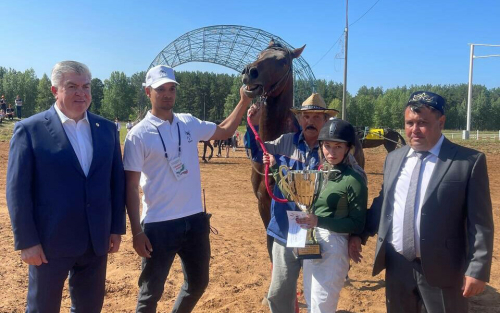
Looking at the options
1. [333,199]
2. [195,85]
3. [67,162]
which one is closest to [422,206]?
[333,199]

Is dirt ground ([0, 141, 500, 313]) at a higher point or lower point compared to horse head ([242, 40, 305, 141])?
lower

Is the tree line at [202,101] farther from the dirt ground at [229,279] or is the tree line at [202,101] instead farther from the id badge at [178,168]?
the id badge at [178,168]

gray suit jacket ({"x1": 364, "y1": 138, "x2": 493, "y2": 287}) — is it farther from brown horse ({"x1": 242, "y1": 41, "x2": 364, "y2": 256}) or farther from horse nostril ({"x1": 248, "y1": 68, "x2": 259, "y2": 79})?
horse nostril ({"x1": 248, "y1": 68, "x2": 259, "y2": 79})

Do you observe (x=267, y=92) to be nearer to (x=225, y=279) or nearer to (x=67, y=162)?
(x=67, y=162)

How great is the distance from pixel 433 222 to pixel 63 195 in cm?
215

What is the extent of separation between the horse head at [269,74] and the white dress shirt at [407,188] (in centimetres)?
146

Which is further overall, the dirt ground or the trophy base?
the dirt ground

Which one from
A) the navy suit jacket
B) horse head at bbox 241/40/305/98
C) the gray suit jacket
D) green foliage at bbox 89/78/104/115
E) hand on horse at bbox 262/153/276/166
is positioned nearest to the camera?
the gray suit jacket

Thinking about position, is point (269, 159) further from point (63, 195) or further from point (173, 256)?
point (63, 195)

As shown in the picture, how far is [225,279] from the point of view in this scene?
4.55 meters

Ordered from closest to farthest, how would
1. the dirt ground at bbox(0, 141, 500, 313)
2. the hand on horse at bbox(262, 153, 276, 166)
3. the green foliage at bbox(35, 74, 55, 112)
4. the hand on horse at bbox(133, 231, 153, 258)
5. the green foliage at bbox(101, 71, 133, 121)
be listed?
the hand on horse at bbox(133, 231, 153, 258) → the hand on horse at bbox(262, 153, 276, 166) → the dirt ground at bbox(0, 141, 500, 313) → the green foliage at bbox(35, 74, 55, 112) → the green foliage at bbox(101, 71, 133, 121)

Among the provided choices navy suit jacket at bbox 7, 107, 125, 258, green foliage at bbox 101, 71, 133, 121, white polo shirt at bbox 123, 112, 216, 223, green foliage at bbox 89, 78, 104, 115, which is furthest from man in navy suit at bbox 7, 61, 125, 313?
green foliage at bbox 89, 78, 104, 115

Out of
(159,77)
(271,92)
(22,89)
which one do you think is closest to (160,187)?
(159,77)

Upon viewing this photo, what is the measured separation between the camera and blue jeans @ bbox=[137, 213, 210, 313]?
2.74m
